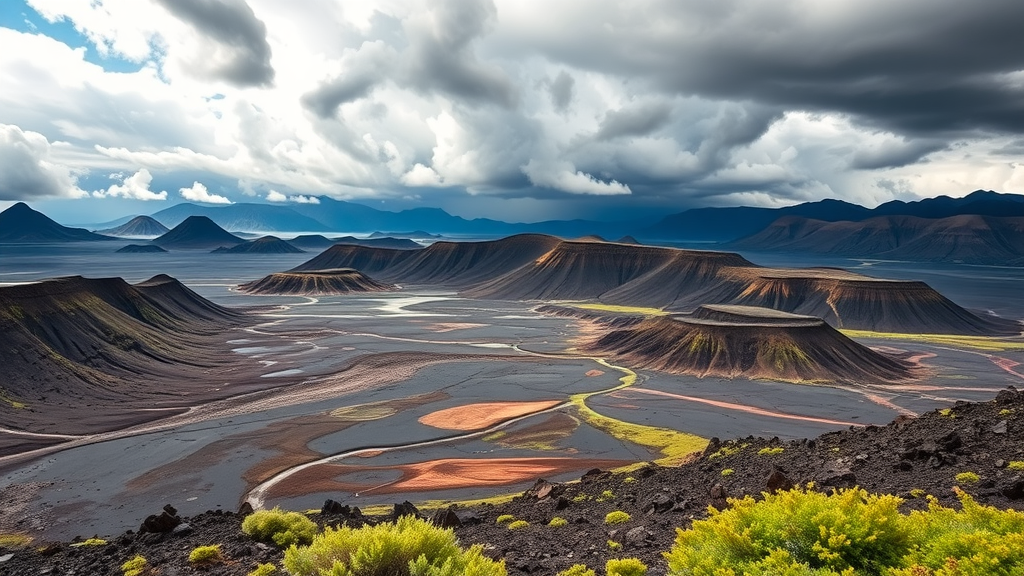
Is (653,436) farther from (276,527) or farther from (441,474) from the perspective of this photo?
(276,527)

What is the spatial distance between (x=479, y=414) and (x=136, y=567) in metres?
44.6

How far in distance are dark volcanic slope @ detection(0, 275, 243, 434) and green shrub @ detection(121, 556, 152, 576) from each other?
4515cm

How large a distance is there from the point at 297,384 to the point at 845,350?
7787cm

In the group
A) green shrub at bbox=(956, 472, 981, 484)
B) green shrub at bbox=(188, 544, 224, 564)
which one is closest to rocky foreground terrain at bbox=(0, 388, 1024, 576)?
green shrub at bbox=(956, 472, 981, 484)

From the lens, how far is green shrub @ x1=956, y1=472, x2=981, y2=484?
51.5 ft

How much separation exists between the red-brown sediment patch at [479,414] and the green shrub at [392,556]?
45.2m

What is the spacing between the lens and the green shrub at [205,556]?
15.6m

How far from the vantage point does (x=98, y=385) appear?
64.7m

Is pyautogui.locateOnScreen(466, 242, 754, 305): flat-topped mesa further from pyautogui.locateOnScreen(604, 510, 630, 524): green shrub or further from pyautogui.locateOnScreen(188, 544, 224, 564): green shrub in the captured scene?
pyautogui.locateOnScreen(188, 544, 224, 564): green shrub

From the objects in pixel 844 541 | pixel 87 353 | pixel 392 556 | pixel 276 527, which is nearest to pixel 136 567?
pixel 276 527

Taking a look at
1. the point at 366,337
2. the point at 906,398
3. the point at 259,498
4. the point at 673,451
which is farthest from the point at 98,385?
the point at 906,398

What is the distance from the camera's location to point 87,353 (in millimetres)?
70250

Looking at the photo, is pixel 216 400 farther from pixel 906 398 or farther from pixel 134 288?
pixel 906 398

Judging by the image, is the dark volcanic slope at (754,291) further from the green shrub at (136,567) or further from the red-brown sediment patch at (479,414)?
the green shrub at (136,567)
